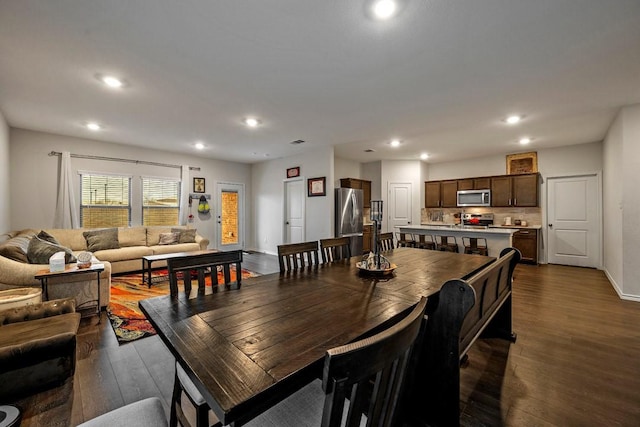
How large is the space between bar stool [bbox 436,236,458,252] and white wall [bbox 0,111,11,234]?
6915mm

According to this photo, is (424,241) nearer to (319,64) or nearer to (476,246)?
(476,246)

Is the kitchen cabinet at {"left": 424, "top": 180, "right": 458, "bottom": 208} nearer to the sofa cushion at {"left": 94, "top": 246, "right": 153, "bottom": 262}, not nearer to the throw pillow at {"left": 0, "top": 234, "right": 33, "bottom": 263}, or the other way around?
the sofa cushion at {"left": 94, "top": 246, "right": 153, "bottom": 262}

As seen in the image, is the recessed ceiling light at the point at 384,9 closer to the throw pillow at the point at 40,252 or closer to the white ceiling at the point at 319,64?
the white ceiling at the point at 319,64

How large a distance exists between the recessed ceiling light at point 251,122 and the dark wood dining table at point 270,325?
114 inches

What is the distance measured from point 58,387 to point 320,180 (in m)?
4.86

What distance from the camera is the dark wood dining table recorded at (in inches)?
30.8

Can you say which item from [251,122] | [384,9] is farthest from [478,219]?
[384,9]

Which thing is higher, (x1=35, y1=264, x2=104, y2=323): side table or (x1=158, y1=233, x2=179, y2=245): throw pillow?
(x1=158, y1=233, x2=179, y2=245): throw pillow

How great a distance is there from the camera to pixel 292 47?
7.48 ft

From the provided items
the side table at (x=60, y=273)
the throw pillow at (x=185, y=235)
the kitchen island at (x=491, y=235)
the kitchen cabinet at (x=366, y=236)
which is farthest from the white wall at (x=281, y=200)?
the side table at (x=60, y=273)

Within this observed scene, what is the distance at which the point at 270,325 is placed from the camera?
3.83 feet

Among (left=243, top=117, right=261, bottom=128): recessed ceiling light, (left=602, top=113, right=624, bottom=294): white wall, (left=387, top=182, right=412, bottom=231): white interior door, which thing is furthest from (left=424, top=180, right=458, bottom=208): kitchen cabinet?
(left=243, top=117, right=261, bottom=128): recessed ceiling light

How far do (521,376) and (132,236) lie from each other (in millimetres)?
6380

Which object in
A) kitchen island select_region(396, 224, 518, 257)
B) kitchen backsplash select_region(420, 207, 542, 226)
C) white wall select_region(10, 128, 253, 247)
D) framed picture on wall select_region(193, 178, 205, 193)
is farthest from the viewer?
framed picture on wall select_region(193, 178, 205, 193)
